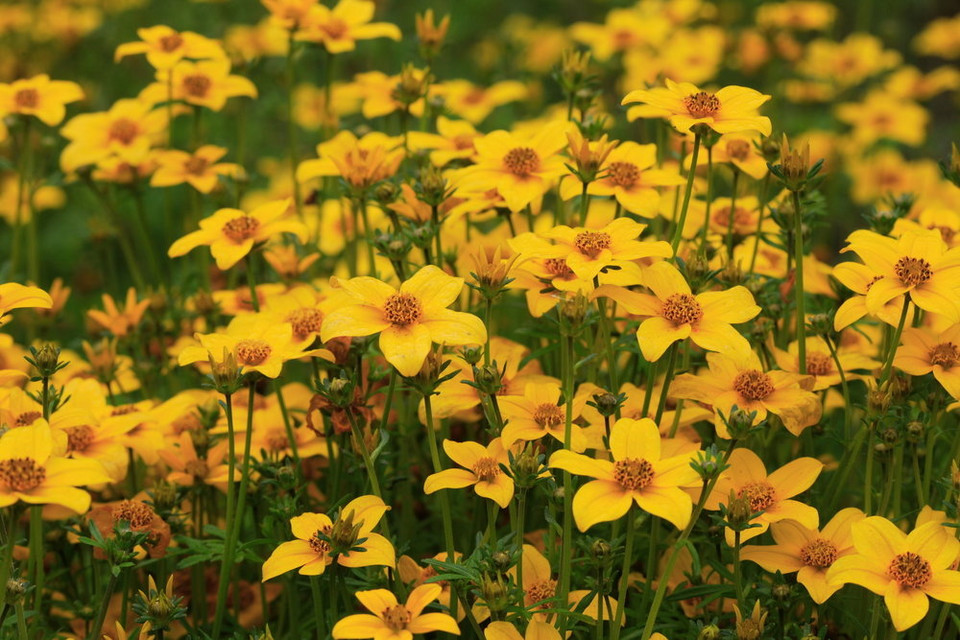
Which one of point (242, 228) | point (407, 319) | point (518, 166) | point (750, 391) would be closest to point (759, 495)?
point (750, 391)

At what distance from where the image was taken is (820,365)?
2.02 meters

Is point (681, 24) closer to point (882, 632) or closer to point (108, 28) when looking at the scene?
point (108, 28)

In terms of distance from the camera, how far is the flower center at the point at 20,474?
1435mm

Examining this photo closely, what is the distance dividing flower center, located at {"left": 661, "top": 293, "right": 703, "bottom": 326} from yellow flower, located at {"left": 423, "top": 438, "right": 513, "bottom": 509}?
0.33 m

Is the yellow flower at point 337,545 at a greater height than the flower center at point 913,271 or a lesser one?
lesser

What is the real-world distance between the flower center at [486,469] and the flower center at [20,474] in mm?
613

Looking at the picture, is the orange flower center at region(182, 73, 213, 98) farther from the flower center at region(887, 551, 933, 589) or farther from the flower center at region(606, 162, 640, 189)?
the flower center at region(887, 551, 933, 589)

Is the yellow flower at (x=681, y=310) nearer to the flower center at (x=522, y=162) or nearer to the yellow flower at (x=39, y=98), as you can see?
the flower center at (x=522, y=162)

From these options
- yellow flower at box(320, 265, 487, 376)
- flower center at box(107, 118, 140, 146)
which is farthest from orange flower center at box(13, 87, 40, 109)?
yellow flower at box(320, 265, 487, 376)

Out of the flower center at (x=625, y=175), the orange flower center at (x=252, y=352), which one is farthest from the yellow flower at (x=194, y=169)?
the flower center at (x=625, y=175)

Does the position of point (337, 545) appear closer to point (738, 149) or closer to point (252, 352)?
point (252, 352)

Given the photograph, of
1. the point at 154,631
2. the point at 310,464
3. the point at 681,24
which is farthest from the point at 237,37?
the point at 154,631

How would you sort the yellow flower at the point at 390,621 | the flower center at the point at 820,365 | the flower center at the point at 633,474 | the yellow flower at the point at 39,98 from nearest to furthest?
the yellow flower at the point at 390,621, the flower center at the point at 633,474, the flower center at the point at 820,365, the yellow flower at the point at 39,98

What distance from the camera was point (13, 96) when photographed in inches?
100
